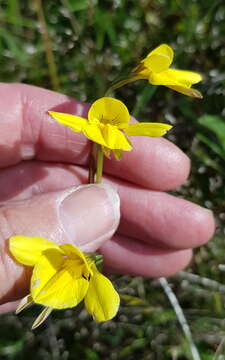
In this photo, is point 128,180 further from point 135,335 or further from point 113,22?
point 113,22

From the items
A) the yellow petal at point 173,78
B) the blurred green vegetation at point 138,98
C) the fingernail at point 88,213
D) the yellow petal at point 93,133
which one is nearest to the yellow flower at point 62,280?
the fingernail at point 88,213

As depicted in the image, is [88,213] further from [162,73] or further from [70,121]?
[162,73]

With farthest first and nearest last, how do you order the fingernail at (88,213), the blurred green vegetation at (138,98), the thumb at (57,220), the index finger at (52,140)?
the blurred green vegetation at (138,98) → the index finger at (52,140) → the fingernail at (88,213) → the thumb at (57,220)

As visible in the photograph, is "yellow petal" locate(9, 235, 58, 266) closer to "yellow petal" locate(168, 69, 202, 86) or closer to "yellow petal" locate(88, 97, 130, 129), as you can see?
"yellow petal" locate(88, 97, 130, 129)

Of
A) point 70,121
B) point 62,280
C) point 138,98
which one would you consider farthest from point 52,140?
point 62,280

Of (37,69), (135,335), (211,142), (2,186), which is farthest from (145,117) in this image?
(135,335)

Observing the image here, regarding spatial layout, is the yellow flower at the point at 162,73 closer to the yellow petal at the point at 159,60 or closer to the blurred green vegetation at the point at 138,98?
the yellow petal at the point at 159,60
